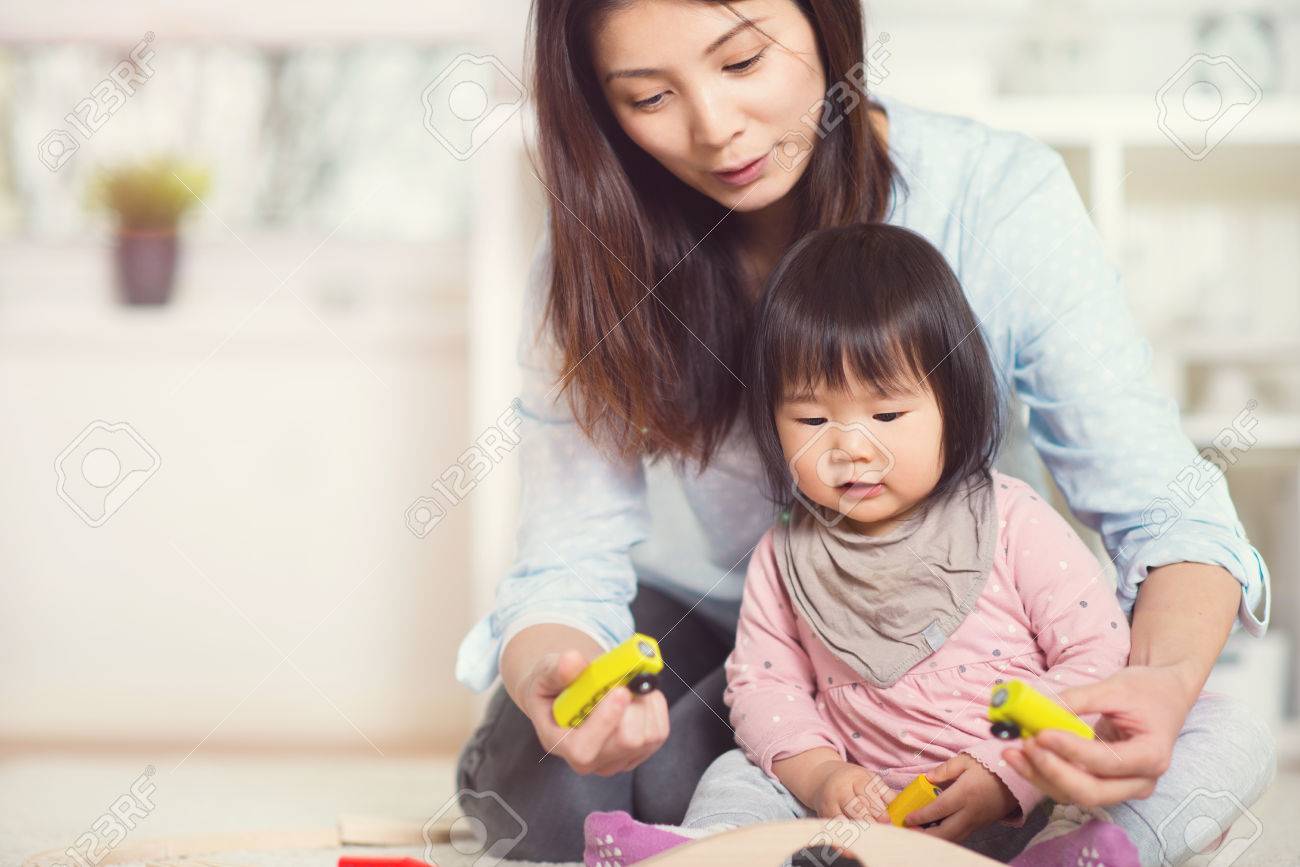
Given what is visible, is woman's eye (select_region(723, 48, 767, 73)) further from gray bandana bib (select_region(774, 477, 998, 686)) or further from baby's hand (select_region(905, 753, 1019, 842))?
baby's hand (select_region(905, 753, 1019, 842))

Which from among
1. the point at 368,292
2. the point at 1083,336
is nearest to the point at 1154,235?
the point at 1083,336

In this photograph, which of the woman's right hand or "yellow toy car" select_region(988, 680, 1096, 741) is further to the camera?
the woman's right hand

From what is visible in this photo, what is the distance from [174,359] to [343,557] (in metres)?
0.42

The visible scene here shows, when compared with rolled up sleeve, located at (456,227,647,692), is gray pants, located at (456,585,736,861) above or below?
below

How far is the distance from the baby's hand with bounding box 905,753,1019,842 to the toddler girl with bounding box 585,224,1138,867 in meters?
0.02

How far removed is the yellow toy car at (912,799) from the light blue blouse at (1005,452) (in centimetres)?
25

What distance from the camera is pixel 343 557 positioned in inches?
80.5

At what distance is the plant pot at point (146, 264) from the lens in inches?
79.4

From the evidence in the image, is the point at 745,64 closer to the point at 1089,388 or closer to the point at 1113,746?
the point at 1089,388

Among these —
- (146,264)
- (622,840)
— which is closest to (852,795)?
(622,840)

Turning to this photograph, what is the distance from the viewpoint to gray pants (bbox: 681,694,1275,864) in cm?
83

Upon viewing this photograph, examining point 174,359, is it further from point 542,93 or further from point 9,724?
point 542,93

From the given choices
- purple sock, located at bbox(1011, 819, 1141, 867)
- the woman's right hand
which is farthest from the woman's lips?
purple sock, located at bbox(1011, 819, 1141, 867)

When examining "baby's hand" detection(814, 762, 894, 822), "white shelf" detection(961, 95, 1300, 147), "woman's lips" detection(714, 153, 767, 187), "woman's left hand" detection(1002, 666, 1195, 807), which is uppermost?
"white shelf" detection(961, 95, 1300, 147)
